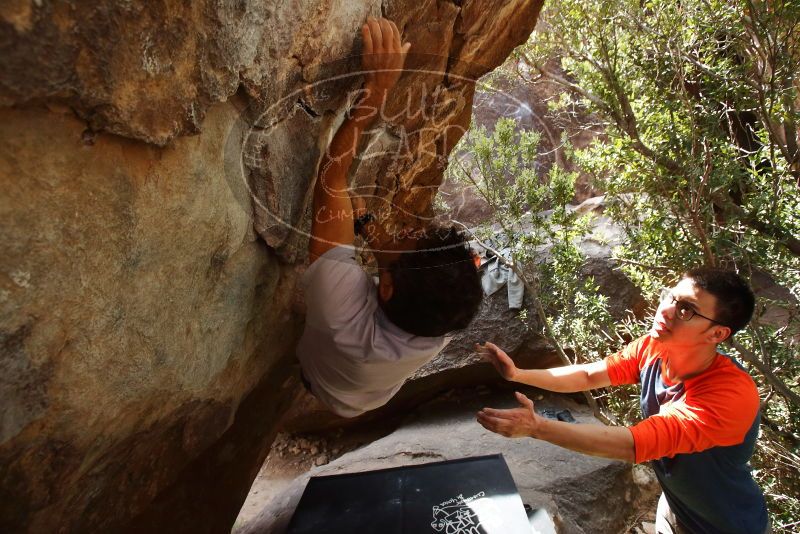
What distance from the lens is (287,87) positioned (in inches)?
72.2

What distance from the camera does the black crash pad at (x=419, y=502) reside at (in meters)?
2.29

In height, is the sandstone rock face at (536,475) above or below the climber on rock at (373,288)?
below

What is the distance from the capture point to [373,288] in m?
1.92

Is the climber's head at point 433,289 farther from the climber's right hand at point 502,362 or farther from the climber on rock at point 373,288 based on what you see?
the climber's right hand at point 502,362

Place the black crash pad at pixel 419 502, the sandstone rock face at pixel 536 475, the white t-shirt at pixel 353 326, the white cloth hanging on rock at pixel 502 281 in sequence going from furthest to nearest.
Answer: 1. the white cloth hanging on rock at pixel 502 281
2. the sandstone rock face at pixel 536 475
3. the black crash pad at pixel 419 502
4. the white t-shirt at pixel 353 326

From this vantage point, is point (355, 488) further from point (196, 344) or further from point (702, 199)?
point (702, 199)

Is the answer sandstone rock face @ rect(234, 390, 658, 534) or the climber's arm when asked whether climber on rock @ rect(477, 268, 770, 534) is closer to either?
the climber's arm

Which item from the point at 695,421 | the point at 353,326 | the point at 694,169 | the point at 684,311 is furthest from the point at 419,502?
the point at 694,169

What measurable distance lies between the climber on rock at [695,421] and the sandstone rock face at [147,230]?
116cm

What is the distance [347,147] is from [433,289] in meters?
0.76

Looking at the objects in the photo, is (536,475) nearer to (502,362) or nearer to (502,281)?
(502,362)

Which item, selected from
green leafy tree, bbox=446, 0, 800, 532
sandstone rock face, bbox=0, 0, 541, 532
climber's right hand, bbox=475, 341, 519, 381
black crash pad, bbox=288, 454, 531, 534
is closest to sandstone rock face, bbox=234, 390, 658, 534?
black crash pad, bbox=288, 454, 531, 534

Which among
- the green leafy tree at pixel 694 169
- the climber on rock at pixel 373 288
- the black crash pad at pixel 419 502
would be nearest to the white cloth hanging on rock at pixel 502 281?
the green leafy tree at pixel 694 169

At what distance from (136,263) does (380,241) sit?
1.35 metres
